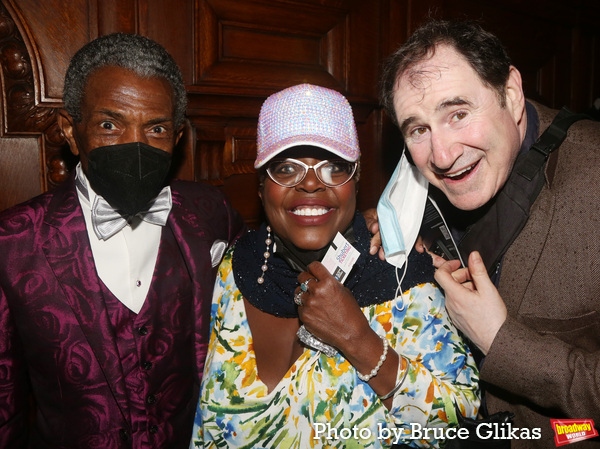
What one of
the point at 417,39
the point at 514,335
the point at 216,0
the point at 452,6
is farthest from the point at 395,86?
the point at 452,6

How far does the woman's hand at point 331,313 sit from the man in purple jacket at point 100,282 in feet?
1.77

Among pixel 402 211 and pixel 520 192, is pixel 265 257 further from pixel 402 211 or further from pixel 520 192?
pixel 520 192

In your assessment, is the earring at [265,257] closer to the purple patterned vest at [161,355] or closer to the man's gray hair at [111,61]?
the purple patterned vest at [161,355]

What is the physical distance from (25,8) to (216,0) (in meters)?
0.85

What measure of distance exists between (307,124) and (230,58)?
96 cm

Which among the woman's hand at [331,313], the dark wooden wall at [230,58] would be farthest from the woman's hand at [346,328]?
the dark wooden wall at [230,58]

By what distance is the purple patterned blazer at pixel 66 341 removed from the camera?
5.04 feet

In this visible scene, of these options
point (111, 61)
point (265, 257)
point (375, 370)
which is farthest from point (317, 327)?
point (111, 61)

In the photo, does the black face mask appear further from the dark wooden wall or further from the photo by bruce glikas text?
the photo by bruce glikas text

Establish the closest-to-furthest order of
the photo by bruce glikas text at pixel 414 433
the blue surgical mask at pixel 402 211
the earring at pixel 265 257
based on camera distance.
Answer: the photo by bruce glikas text at pixel 414 433 → the blue surgical mask at pixel 402 211 → the earring at pixel 265 257

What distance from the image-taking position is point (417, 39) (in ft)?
5.46

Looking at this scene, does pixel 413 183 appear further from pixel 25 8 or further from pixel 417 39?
pixel 25 8

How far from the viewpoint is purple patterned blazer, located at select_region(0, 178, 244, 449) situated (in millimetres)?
1537

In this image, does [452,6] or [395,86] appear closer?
[395,86]
